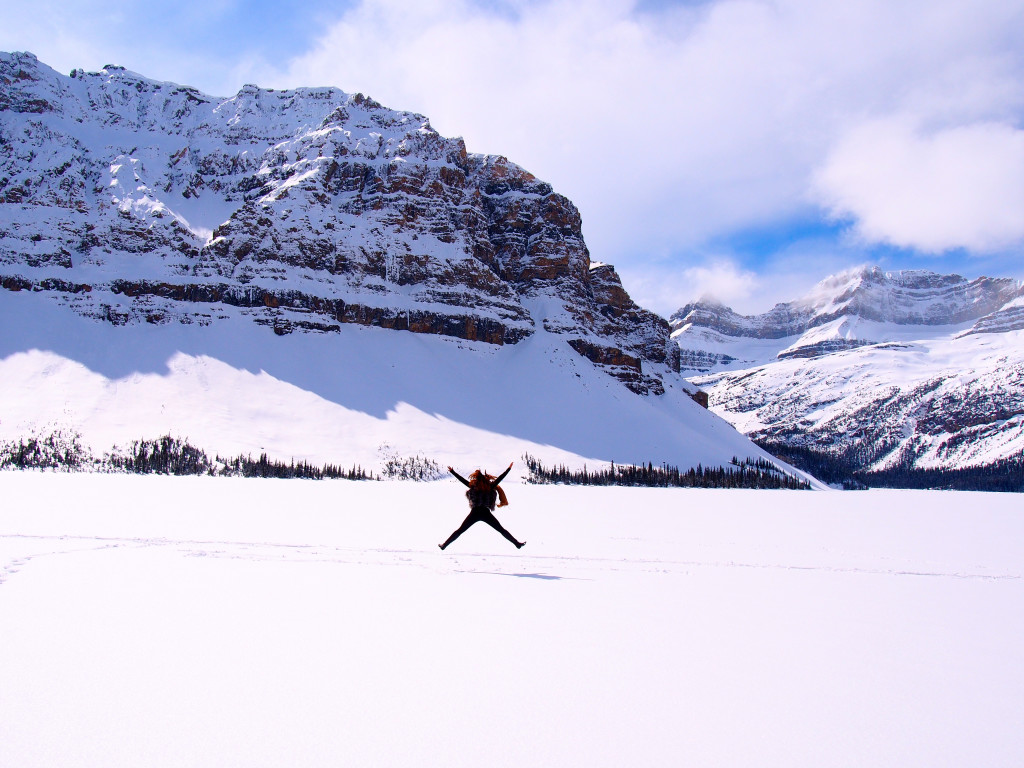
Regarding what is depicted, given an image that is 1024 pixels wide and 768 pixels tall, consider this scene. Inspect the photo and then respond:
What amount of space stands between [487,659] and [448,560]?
20.6 feet

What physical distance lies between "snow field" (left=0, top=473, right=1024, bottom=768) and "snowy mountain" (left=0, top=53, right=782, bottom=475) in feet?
268

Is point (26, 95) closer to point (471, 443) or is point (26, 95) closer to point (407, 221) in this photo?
point (407, 221)

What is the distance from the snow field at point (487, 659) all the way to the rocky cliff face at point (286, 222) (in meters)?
118

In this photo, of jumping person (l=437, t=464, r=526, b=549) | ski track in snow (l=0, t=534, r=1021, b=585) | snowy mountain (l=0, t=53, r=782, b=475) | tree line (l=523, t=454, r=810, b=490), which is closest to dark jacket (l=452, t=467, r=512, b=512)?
jumping person (l=437, t=464, r=526, b=549)

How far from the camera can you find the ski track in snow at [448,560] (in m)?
11.0

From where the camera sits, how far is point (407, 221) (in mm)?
148375

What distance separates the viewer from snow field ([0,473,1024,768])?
13.6 feet

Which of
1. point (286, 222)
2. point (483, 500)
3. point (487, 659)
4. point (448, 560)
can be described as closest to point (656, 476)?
point (483, 500)

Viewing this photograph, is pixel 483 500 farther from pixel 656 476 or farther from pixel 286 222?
pixel 286 222

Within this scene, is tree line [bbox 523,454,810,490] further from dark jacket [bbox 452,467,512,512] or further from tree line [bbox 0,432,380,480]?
dark jacket [bbox 452,467,512,512]

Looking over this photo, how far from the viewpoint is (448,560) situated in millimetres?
11914

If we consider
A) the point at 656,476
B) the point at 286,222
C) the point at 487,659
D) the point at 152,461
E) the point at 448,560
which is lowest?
the point at 152,461

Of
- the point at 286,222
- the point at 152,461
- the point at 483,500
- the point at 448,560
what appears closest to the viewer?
the point at 448,560

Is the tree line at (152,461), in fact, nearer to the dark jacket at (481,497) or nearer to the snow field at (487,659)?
the dark jacket at (481,497)
